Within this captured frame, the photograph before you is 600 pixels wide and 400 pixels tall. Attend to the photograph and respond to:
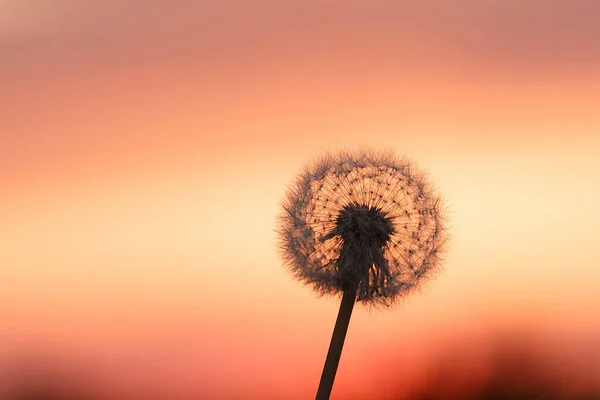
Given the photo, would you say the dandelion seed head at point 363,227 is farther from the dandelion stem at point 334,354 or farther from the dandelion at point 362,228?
the dandelion stem at point 334,354

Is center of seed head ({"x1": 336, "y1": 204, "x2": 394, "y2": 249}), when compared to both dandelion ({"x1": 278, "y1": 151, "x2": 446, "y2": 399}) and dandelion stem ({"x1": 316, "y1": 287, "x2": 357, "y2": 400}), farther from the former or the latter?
dandelion stem ({"x1": 316, "y1": 287, "x2": 357, "y2": 400})

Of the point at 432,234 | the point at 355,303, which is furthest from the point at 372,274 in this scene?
the point at 432,234

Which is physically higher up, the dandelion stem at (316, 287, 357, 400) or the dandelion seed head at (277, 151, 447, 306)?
the dandelion seed head at (277, 151, 447, 306)

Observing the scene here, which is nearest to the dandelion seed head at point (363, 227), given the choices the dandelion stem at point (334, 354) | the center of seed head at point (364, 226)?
the center of seed head at point (364, 226)

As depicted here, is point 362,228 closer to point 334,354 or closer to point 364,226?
point 364,226

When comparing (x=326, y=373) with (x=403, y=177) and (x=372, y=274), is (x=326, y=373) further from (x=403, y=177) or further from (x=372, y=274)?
(x=403, y=177)

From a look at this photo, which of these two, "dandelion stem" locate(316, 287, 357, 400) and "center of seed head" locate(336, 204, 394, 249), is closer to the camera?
"dandelion stem" locate(316, 287, 357, 400)

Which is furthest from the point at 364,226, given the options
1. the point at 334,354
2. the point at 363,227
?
the point at 334,354

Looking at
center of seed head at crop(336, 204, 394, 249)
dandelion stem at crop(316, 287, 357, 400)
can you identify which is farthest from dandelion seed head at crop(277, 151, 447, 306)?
dandelion stem at crop(316, 287, 357, 400)
